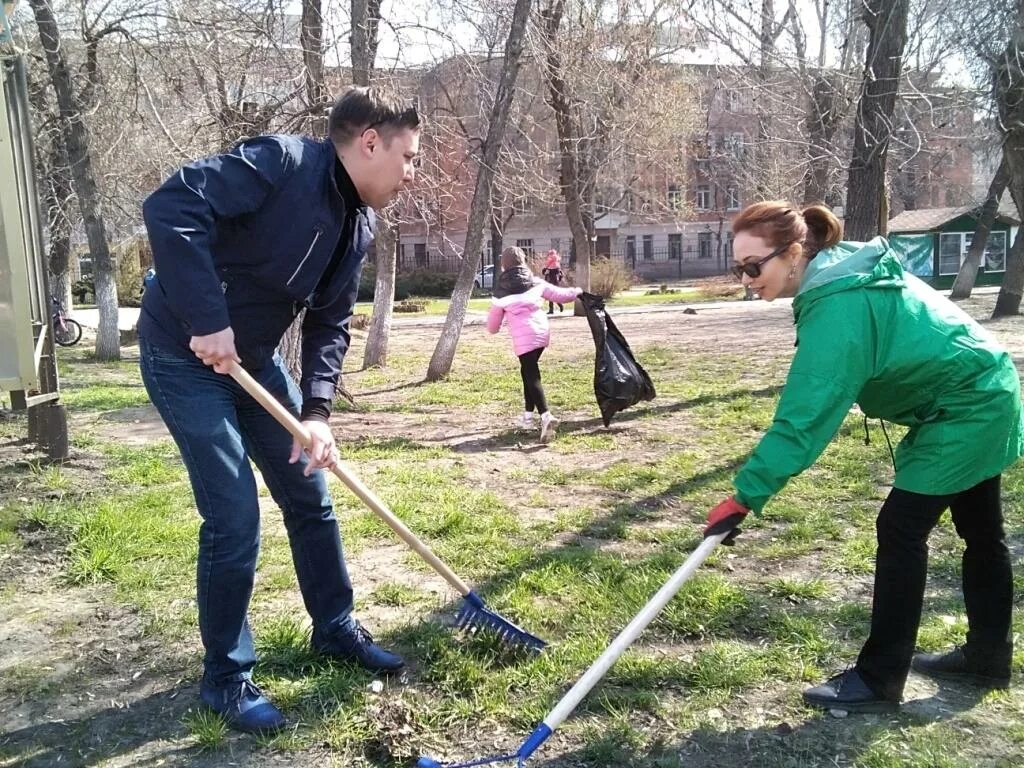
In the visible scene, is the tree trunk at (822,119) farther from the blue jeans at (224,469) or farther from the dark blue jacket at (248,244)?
the blue jeans at (224,469)

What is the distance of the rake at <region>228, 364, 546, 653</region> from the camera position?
2557mm

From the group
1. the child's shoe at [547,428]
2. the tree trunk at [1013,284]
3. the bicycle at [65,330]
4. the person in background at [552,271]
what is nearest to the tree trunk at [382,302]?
the person in background at [552,271]

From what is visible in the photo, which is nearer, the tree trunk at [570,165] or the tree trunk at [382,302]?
the tree trunk at [382,302]

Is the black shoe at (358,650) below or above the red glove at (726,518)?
below

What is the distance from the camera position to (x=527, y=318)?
24.4 ft

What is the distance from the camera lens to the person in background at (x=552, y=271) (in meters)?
15.3

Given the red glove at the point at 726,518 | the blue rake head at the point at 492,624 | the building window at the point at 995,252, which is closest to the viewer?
the red glove at the point at 726,518

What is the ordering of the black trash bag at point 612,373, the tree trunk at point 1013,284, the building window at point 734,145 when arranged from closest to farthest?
the black trash bag at point 612,373 < the tree trunk at point 1013,284 < the building window at point 734,145

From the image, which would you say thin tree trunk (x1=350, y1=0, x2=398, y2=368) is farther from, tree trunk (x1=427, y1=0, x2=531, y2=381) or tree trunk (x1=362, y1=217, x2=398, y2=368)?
tree trunk (x1=427, y1=0, x2=531, y2=381)

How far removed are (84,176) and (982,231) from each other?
18.1m

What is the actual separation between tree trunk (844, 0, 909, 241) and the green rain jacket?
5987 mm

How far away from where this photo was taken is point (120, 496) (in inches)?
208

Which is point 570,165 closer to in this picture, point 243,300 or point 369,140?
point 369,140

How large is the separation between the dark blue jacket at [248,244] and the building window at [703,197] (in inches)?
1951
